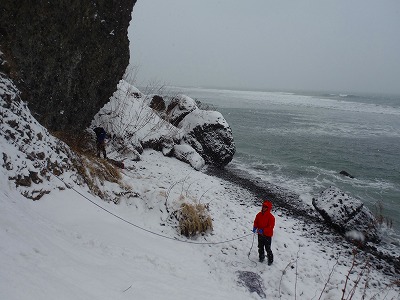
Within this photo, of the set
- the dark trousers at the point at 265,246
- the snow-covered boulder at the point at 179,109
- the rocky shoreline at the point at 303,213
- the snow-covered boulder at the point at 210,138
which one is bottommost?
the rocky shoreline at the point at 303,213

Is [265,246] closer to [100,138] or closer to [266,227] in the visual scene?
[266,227]

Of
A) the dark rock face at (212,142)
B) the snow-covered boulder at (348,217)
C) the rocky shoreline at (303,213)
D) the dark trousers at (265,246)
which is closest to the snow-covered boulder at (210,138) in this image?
the dark rock face at (212,142)

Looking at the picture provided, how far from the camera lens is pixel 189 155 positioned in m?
15.9

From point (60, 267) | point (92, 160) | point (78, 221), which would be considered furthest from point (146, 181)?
point (60, 267)

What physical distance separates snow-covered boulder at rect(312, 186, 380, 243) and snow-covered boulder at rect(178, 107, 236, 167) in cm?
714

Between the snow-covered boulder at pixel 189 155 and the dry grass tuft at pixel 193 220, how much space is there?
6854 mm

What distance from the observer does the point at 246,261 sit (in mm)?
7562

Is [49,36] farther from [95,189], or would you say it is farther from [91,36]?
[95,189]

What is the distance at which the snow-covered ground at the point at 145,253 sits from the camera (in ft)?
12.4

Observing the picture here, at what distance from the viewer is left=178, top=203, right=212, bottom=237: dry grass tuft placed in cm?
809

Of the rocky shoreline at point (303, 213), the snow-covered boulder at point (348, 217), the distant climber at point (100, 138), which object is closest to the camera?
the rocky shoreline at point (303, 213)

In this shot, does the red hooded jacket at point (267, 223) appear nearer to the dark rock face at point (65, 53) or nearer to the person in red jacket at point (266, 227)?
the person in red jacket at point (266, 227)

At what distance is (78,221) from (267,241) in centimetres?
466

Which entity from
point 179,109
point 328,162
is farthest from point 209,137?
point 328,162
